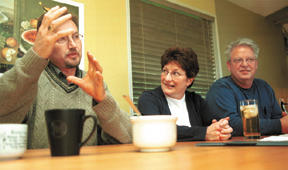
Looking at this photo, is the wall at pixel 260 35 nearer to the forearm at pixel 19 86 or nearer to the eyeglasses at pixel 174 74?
the eyeglasses at pixel 174 74

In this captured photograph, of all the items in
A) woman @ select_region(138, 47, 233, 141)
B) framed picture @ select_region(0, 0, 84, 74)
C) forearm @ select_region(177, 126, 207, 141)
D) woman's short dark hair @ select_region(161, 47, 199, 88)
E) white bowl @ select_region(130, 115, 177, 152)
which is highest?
framed picture @ select_region(0, 0, 84, 74)

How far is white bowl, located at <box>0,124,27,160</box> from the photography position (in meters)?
0.57

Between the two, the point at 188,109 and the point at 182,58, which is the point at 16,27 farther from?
the point at 188,109

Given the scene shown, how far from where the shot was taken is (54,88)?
1361 millimetres

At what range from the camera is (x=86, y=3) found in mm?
2053

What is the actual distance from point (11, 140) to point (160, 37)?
2.27 metres

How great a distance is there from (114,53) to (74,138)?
162 cm

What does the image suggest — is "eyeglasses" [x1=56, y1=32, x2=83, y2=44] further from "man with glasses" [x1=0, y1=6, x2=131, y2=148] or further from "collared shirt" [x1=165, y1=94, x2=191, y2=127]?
"collared shirt" [x1=165, y1=94, x2=191, y2=127]

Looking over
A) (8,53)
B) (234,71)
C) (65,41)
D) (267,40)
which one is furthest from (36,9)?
(267,40)

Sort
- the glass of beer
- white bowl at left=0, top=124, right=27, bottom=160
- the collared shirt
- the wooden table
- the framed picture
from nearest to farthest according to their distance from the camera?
the wooden table, white bowl at left=0, top=124, right=27, bottom=160, the glass of beer, the framed picture, the collared shirt

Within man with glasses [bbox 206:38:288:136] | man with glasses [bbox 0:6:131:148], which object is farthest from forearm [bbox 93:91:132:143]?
man with glasses [bbox 206:38:288:136]

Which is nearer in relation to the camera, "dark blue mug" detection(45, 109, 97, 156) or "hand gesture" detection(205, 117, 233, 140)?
"dark blue mug" detection(45, 109, 97, 156)

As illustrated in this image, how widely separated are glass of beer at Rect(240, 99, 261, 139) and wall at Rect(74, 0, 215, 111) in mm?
1105

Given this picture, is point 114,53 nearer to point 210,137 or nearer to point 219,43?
point 210,137
